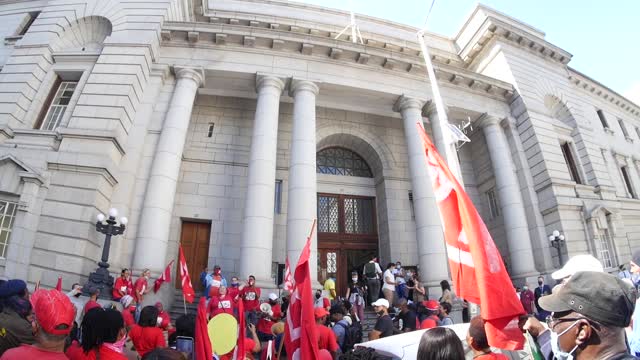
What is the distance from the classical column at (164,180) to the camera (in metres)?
12.2

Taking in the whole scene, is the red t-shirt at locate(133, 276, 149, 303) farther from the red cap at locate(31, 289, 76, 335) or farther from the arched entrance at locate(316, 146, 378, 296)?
the red cap at locate(31, 289, 76, 335)

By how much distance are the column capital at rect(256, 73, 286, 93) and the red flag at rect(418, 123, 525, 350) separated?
1232 centimetres

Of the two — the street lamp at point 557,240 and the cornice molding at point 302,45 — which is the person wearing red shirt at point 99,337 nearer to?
the cornice molding at point 302,45

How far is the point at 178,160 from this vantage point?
13.9m

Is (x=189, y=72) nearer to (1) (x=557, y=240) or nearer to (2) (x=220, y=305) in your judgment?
(2) (x=220, y=305)

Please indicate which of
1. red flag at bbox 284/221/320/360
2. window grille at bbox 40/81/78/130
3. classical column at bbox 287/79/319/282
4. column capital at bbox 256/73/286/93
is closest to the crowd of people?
red flag at bbox 284/221/320/360

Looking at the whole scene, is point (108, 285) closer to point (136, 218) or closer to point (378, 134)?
point (136, 218)

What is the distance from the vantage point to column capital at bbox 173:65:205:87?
15219mm

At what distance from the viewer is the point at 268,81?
15617 millimetres

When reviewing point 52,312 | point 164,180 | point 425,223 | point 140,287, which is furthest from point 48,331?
point 425,223

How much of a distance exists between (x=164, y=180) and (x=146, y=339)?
9708 mm

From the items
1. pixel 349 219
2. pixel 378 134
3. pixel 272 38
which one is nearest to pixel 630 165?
pixel 378 134

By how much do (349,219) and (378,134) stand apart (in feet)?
17.4

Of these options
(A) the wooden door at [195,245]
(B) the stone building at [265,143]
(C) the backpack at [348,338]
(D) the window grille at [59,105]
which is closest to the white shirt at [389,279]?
(B) the stone building at [265,143]
